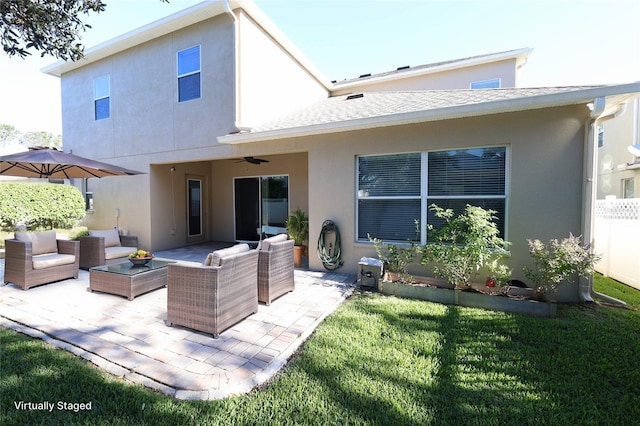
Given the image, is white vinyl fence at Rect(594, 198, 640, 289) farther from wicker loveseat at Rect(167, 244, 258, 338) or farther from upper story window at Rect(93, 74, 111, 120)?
upper story window at Rect(93, 74, 111, 120)

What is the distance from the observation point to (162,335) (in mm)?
3602

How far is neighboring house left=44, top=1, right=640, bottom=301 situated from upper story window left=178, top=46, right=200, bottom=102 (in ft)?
0.14

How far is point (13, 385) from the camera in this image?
102 inches

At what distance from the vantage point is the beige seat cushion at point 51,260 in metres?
5.34

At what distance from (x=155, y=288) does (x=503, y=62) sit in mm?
13729

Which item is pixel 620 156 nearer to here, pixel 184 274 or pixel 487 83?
pixel 487 83

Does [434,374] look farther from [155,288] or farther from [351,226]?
[155,288]

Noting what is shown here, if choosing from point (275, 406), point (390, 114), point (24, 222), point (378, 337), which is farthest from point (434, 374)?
point (24, 222)

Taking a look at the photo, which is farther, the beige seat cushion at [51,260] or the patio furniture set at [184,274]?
the beige seat cushion at [51,260]

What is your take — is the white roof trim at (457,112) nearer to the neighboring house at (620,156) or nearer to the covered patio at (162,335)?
the covered patio at (162,335)

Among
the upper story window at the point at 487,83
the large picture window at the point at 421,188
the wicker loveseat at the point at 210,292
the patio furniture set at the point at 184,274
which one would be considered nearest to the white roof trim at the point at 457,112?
the large picture window at the point at 421,188

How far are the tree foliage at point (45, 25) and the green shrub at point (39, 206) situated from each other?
7.42 metres

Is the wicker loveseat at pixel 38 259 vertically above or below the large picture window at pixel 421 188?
below

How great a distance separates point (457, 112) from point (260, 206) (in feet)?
23.2
